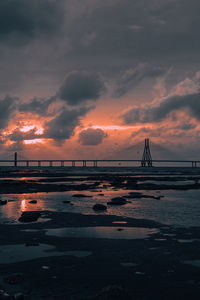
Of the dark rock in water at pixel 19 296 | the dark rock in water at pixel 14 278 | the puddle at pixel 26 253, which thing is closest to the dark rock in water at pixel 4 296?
the dark rock in water at pixel 19 296

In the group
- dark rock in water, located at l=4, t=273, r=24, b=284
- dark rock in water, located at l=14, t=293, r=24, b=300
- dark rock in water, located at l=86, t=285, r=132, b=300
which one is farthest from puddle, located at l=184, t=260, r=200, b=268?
dark rock in water, located at l=14, t=293, r=24, b=300

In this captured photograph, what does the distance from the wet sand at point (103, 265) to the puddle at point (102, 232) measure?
0.76 ft

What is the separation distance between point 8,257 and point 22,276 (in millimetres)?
2367

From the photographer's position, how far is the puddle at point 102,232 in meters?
15.3

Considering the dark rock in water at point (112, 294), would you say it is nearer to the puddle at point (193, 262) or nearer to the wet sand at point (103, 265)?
the wet sand at point (103, 265)

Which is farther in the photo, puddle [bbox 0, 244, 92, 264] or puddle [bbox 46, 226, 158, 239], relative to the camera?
puddle [bbox 46, 226, 158, 239]

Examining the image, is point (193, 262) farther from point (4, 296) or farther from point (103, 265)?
point (4, 296)

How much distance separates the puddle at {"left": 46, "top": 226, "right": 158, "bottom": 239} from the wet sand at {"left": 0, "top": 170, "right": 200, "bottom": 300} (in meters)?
0.23

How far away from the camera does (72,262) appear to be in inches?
438

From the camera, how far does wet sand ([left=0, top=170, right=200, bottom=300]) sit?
8.51 metres

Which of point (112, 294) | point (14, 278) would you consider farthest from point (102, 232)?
point (112, 294)

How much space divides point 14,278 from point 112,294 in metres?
3.29

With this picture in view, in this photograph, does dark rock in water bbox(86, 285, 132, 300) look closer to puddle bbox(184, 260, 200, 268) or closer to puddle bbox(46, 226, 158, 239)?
puddle bbox(184, 260, 200, 268)

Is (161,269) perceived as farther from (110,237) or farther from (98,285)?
(110,237)
